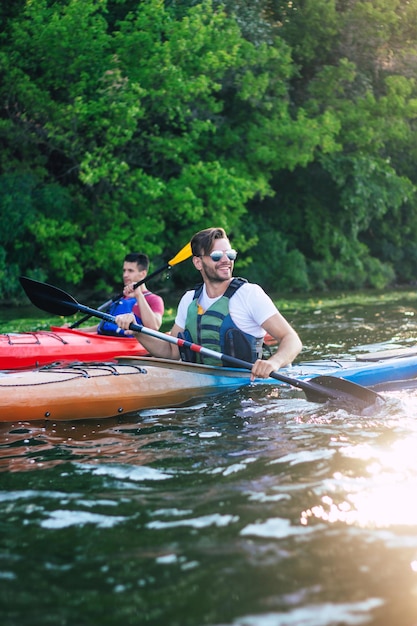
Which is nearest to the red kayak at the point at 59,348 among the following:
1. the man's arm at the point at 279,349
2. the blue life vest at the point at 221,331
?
the blue life vest at the point at 221,331

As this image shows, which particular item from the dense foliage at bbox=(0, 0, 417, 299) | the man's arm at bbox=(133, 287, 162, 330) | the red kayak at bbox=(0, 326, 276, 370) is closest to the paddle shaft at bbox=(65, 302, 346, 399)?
the man's arm at bbox=(133, 287, 162, 330)

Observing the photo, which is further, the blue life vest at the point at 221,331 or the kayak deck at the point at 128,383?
the blue life vest at the point at 221,331

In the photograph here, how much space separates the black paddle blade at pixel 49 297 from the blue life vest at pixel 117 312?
1134mm

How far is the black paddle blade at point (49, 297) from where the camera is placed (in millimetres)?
5625

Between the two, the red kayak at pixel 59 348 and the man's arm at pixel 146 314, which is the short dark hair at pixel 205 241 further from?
the red kayak at pixel 59 348

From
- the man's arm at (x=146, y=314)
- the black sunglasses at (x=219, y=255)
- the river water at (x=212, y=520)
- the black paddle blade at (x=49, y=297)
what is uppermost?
the black sunglasses at (x=219, y=255)

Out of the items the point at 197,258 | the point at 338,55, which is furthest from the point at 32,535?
the point at 338,55

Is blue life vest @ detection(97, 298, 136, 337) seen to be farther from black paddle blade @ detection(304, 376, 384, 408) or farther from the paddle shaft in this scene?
black paddle blade @ detection(304, 376, 384, 408)

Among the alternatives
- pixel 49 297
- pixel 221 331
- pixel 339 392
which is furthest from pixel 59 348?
pixel 339 392

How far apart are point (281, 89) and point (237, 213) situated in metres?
3.34

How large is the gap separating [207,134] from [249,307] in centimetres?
1278

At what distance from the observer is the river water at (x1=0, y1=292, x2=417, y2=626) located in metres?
2.29

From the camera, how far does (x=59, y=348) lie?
6414mm

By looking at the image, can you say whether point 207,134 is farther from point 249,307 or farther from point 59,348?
point 249,307
